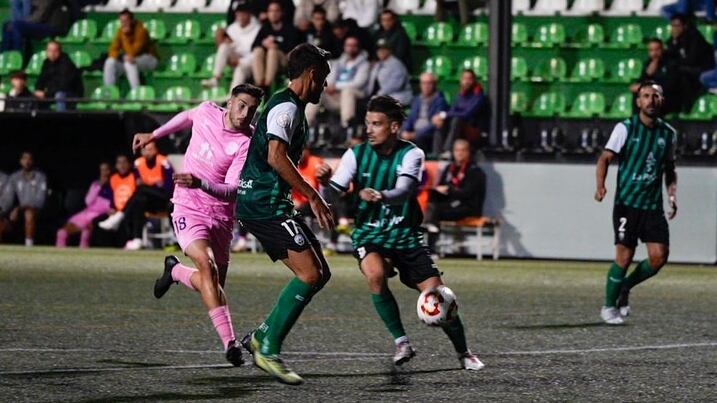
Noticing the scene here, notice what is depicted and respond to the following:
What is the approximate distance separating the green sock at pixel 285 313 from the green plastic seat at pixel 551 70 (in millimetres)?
13898

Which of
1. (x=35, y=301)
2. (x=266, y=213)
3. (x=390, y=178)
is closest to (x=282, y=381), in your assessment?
(x=266, y=213)

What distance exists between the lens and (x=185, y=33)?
23.8 metres

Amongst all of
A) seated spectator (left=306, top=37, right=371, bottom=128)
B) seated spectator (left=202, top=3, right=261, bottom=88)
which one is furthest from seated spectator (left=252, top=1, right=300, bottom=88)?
seated spectator (left=306, top=37, right=371, bottom=128)

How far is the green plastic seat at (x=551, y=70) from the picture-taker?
21.4 metres

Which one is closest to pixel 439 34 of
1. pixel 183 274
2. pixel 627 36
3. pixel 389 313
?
pixel 627 36

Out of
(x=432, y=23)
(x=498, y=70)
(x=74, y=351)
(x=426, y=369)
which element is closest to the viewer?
(x=426, y=369)

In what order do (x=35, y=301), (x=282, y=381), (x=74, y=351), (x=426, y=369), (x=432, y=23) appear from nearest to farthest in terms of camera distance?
1. (x=282, y=381)
2. (x=426, y=369)
3. (x=74, y=351)
4. (x=35, y=301)
5. (x=432, y=23)

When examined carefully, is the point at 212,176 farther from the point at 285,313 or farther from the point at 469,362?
the point at 469,362

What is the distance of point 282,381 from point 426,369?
1235mm

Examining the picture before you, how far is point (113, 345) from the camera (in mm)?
9719

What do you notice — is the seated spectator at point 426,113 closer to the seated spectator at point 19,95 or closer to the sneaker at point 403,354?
the seated spectator at point 19,95

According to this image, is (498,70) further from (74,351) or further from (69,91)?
(74,351)

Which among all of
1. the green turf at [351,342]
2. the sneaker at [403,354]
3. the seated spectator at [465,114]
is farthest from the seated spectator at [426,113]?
the sneaker at [403,354]

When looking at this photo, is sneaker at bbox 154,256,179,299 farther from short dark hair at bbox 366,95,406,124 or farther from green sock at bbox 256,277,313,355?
green sock at bbox 256,277,313,355
